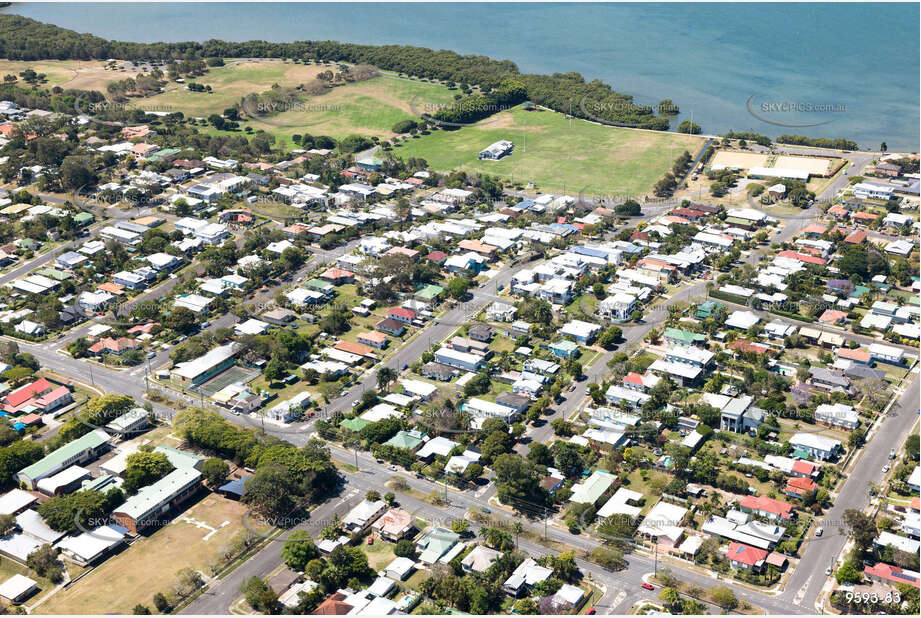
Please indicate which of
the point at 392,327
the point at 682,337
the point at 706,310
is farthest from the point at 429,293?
the point at 706,310

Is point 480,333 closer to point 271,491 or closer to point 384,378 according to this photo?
point 384,378

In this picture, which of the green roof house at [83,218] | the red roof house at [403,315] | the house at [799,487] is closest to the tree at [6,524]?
the red roof house at [403,315]

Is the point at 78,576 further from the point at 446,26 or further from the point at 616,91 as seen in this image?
the point at 446,26

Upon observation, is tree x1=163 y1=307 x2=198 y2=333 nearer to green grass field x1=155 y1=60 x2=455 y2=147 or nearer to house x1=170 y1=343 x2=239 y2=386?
house x1=170 y1=343 x2=239 y2=386

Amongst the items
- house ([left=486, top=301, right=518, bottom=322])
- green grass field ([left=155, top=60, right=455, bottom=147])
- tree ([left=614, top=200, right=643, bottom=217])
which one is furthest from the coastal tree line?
house ([left=486, top=301, right=518, bottom=322])

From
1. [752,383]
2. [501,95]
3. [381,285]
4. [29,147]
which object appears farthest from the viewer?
[501,95]

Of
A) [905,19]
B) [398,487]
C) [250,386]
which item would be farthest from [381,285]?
[905,19]
